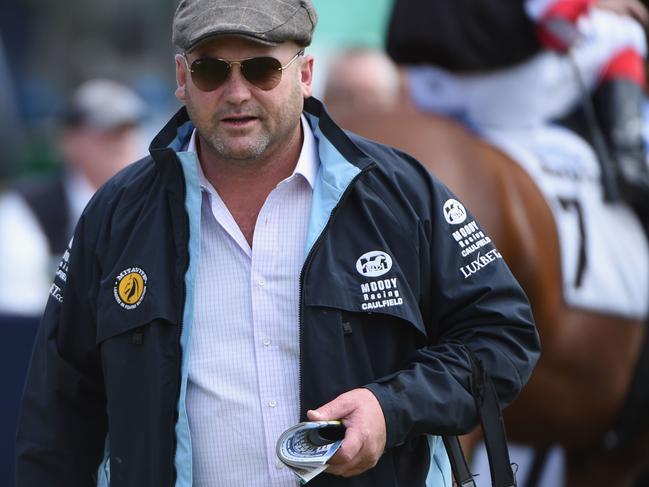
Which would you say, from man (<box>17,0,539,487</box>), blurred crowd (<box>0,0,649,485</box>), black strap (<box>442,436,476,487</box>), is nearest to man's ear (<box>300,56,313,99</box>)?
man (<box>17,0,539,487</box>)

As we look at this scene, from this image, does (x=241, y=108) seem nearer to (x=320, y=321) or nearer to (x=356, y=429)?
(x=320, y=321)

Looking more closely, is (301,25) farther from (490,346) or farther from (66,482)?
(66,482)

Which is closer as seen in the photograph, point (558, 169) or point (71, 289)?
point (71, 289)

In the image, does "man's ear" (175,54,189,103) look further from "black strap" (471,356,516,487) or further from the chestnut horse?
the chestnut horse

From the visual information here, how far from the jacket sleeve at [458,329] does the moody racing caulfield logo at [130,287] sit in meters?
0.56

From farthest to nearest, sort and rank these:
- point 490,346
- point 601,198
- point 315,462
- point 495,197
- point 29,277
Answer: point 29,277, point 601,198, point 495,197, point 490,346, point 315,462

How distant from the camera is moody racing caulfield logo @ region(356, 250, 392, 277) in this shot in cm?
303

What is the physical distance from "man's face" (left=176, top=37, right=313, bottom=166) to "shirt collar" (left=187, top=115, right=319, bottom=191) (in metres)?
0.09

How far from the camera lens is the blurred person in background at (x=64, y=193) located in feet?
23.0

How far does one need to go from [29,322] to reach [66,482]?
2.91m

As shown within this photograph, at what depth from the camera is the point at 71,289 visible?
3230mm

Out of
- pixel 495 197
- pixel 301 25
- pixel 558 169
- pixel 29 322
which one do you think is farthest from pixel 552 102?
pixel 301 25

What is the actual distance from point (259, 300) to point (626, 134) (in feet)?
10.4

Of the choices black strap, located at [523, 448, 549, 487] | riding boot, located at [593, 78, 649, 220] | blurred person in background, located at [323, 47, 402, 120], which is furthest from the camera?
blurred person in background, located at [323, 47, 402, 120]
